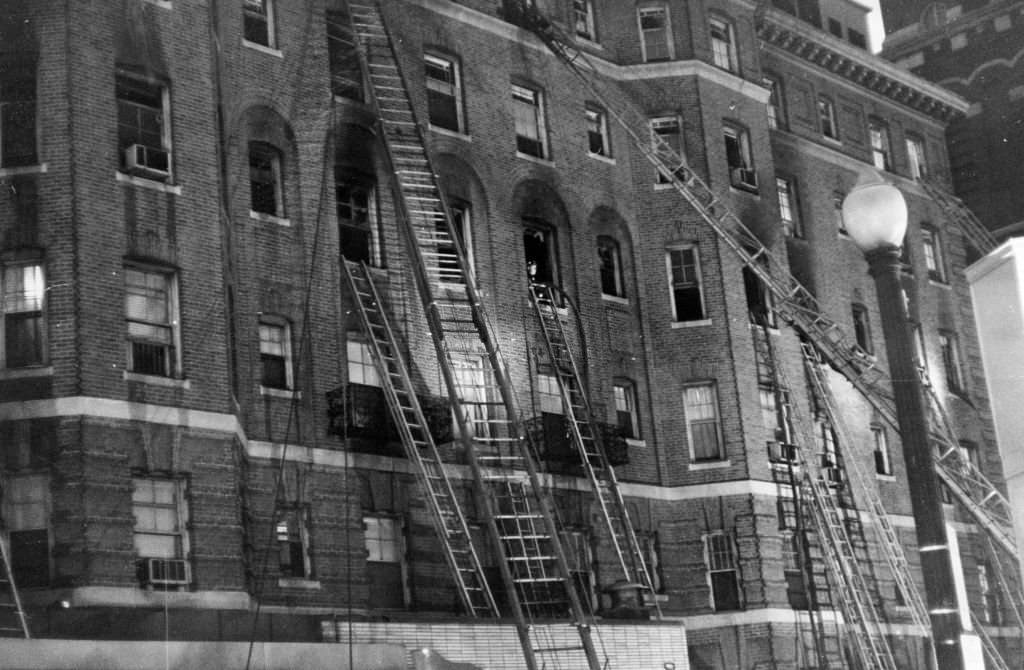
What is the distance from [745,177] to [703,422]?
6.61 m

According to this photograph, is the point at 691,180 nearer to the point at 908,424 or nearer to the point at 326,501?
the point at 326,501

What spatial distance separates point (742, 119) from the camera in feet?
127

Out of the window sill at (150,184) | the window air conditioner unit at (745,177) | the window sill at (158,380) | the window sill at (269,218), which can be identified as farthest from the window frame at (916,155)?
the window sill at (158,380)

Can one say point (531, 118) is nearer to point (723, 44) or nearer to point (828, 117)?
point (723, 44)

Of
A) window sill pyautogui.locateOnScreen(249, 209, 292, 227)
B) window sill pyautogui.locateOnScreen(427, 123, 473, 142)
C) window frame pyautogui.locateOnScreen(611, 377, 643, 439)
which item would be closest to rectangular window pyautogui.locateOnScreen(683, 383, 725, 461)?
window frame pyautogui.locateOnScreen(611, 377, 643, 439)

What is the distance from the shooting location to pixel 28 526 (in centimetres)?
2178

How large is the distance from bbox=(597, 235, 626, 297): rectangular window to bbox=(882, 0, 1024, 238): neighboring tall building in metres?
14.6

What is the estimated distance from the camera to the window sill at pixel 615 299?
35.0m

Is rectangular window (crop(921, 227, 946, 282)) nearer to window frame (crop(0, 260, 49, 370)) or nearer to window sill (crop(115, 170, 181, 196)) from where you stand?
window sill (crop(115, 170, 181, 196))

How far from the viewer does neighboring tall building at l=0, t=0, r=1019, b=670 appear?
22703 mm

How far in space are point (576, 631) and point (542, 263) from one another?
9.73 meters

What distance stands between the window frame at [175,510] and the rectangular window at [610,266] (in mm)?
14423

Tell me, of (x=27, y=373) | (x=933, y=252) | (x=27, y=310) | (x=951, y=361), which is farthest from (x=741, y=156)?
(x=27, y=373)

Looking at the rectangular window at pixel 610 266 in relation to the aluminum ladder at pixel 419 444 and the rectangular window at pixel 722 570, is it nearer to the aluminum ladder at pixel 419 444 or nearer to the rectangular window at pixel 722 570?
the rectangular window at pixel 722 570
